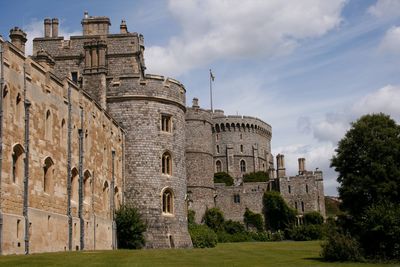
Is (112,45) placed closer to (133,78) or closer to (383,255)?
(133,78)

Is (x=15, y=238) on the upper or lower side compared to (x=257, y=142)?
lower

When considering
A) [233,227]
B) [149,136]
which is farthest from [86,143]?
[233,227]

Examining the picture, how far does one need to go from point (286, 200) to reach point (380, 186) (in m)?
56.3

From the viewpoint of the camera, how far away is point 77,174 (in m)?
31.0

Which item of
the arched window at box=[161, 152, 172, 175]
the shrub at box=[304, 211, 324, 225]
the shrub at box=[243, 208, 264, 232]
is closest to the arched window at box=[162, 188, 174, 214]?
the arched window at box=[161, 152, 172, 175]

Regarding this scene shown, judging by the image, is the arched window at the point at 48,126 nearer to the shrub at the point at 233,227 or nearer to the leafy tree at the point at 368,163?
the leafy tree at the point at 368,163

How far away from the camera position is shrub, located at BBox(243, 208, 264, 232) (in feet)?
262

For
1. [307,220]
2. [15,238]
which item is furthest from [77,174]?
[307,220]

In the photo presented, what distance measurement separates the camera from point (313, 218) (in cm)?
7831

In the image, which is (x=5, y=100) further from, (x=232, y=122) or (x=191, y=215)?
(x=232, y=122)

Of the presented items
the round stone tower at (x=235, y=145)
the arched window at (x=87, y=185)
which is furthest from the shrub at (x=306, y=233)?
the arched window at (x=87, y=185)

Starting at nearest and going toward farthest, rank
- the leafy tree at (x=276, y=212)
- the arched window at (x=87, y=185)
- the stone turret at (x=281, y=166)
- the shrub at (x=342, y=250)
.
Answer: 1. the shrub at (x=342, y=250)
2. the arched window at (x=87, y=185)
3. the leafy tree at (x=276, y=212)
4. the stone turret at (x=281, y=166)

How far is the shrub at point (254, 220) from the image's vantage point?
7990 cm

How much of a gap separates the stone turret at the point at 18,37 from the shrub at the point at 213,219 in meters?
41.0
